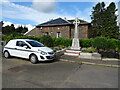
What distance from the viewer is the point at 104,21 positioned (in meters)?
25.0

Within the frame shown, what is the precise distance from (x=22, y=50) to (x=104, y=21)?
79.0ft

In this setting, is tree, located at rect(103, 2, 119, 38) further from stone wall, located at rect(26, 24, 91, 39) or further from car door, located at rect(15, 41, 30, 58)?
car door, located at rect(15, 41, 30, 58)

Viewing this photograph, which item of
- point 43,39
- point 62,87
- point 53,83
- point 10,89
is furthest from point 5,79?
point 43,39

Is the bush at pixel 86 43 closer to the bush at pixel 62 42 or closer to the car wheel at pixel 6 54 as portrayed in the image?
the bush at pixel 62 42

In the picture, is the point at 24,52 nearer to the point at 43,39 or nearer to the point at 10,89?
the point at 10,89

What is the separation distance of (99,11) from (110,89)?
28.1 meters

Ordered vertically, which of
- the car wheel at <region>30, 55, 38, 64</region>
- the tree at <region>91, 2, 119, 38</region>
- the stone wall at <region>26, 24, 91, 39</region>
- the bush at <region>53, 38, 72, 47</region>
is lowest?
the car wheel at <region>30, 55, 38, 64</region>

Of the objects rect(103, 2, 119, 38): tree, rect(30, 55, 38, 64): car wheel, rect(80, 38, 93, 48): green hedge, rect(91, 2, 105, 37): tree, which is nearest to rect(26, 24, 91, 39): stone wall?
rect(91, 2, 105, 37): tree

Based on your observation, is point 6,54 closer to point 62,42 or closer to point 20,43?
point 20,43

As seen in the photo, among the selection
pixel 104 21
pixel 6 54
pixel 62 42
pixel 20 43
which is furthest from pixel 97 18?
pixel 6 54

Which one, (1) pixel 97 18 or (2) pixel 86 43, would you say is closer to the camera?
(2) pixel 86 43

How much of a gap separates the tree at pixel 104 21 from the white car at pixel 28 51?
65.6ft

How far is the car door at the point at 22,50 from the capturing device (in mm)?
6414

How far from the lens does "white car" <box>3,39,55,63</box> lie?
6.15 meters
